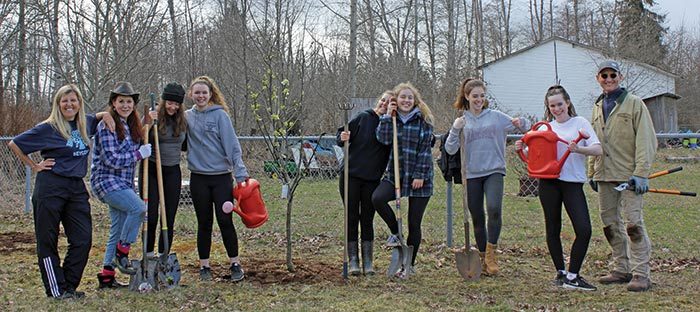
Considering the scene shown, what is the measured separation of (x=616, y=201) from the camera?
524cm

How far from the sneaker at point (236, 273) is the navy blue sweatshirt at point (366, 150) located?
1.26 m

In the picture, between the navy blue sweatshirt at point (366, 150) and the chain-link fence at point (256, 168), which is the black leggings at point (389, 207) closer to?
the navy blue sweatshirt at point (366, 150)

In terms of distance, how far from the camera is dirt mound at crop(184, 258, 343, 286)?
215 inches

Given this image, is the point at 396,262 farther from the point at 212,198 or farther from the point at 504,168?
the point at 212,198

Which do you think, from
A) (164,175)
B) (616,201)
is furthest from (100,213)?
(616,201)

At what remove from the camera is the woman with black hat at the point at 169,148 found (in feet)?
17.6

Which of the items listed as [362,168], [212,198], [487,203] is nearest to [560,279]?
[487,203]

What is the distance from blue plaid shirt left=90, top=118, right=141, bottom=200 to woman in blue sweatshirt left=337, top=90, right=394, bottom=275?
5.81ft

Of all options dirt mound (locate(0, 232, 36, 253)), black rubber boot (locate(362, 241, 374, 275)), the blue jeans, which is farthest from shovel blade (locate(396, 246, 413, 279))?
dirt mound (locate(0, 232, 36, 253))

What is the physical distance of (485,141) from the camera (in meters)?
5.54

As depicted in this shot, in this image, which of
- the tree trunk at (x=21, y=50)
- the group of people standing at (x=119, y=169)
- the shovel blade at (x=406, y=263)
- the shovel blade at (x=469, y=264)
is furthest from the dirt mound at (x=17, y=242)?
the tree trunk at (x=21, y=50)

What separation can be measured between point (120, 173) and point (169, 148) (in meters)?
0.46

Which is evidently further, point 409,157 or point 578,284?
point 409,157

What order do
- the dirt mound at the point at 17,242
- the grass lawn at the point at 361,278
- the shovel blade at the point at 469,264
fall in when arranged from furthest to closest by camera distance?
the dirt mound at the point at 17,242, the shovel blade at the point at 469,264, the grass lawn at the point at 361,278
